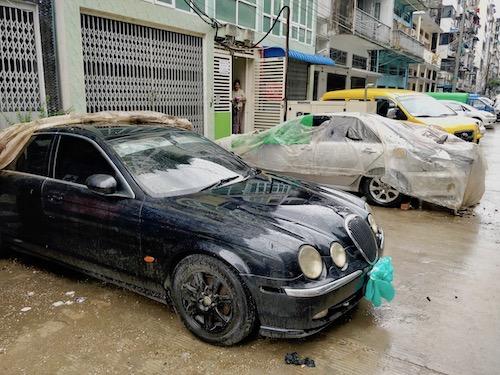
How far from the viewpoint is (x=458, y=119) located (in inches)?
440

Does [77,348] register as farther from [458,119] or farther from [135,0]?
[458,119]

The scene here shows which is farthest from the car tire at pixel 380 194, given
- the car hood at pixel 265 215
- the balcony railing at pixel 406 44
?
the balcony railing at pixel 406 44

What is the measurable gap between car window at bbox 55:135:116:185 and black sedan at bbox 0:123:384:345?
12 millimetres

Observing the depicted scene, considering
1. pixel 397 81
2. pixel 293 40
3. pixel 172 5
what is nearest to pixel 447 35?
pixel 397 81

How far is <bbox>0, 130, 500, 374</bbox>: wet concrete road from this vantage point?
108 inches

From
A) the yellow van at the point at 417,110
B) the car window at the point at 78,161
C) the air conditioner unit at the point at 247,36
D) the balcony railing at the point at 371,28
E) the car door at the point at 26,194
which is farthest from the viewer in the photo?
the balcony railing at the point at 371,28

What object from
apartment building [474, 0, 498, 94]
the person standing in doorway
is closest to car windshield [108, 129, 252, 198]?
the person standing in doorway

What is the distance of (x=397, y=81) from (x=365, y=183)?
91.5 ft

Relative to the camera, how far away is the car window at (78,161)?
3510 mm

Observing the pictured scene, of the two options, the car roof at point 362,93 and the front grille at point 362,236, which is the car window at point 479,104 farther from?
the front grille at point 362,236

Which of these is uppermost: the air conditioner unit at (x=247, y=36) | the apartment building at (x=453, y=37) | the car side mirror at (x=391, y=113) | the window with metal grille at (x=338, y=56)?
the apartment building at (x=453, y=37)

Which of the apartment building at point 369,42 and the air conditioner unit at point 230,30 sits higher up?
the apartment building at point 369,42

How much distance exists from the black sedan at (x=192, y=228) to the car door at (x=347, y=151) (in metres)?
2.80

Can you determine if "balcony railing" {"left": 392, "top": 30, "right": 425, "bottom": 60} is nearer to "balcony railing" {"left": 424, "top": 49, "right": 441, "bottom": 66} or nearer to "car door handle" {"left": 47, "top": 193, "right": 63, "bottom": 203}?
"balcony railing" {"left": 424, "top": 49, "right": 441, "bottom": 66}
